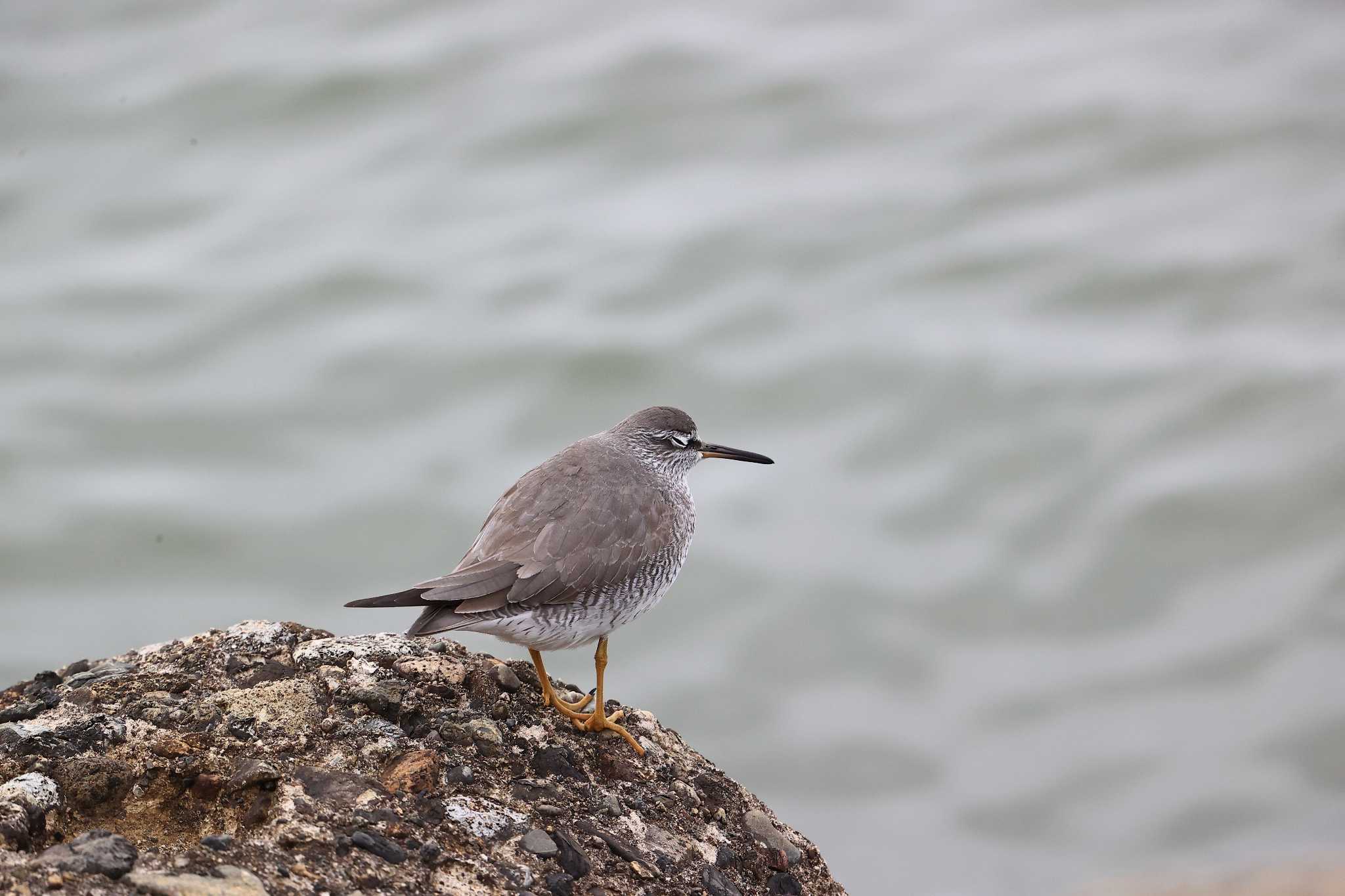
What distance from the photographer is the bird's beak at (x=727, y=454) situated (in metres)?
7.51

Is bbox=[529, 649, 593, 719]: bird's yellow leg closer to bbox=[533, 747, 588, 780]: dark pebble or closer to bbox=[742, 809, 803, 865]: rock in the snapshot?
bbox=[533, 747, 588, 780]: dark pebble

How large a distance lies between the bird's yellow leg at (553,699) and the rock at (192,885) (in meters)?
1.99

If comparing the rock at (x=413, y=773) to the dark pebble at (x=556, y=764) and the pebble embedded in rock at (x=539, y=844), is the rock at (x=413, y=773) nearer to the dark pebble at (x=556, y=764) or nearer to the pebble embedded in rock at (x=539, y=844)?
the pebble embedded in rock at (x=539, y=844)

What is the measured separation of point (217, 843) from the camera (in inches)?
156

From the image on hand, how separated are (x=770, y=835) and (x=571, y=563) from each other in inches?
60.5

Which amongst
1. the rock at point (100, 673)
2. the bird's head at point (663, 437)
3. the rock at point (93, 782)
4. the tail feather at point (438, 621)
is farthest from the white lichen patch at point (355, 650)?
the bird's head at point (663, 437)

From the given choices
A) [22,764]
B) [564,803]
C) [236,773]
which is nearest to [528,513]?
[564,803]

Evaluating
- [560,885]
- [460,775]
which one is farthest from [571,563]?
[560,885]

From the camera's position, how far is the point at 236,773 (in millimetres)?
4453

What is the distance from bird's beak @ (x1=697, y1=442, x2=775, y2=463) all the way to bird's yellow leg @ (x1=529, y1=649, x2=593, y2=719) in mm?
1844

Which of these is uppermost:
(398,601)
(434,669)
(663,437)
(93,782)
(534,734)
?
(663,437)

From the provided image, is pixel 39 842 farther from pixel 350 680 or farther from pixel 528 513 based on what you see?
pixel 528 513

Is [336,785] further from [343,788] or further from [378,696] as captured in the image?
[378,696]

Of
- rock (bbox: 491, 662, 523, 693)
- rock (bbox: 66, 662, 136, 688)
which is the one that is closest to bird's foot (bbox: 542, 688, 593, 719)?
rock (bbox: 491, 662, 523, 693)
